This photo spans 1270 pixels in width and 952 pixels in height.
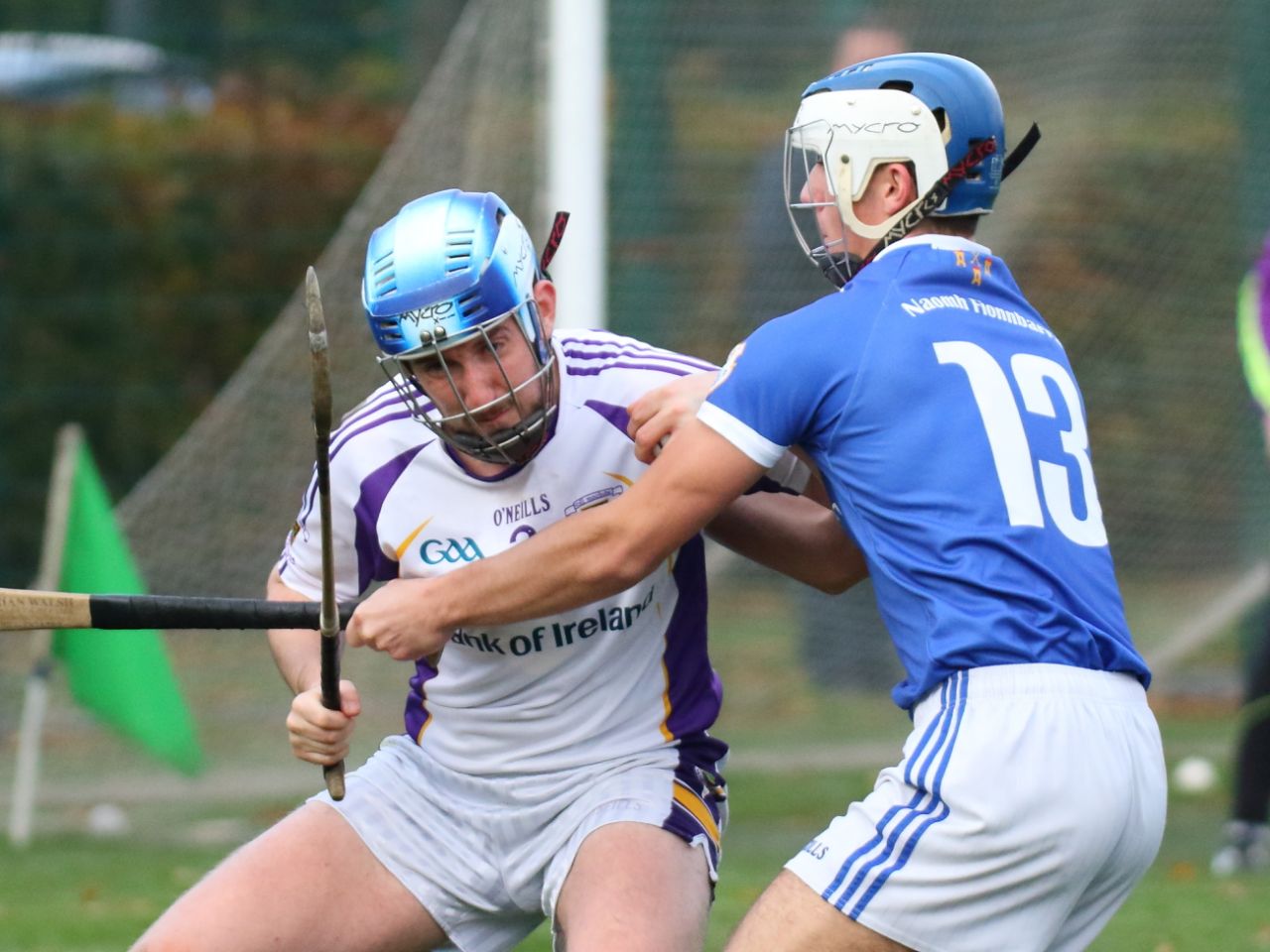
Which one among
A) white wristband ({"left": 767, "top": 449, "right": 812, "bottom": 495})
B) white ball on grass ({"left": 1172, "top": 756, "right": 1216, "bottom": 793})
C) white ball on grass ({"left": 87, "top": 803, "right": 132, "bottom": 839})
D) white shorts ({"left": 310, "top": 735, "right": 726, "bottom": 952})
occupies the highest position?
white wristband ({"left": 767, "top": 449, "right": 812, "bottom": 495})

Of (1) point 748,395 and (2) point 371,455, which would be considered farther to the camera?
(2) point 371,455

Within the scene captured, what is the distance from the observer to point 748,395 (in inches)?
122

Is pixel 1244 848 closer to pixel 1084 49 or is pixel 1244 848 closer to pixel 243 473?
pixel 1084 49

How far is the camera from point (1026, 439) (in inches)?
122

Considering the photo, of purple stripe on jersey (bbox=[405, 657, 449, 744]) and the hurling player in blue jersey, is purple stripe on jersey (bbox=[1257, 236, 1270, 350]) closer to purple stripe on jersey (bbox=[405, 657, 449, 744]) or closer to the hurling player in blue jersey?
the hurling player in blue jersey

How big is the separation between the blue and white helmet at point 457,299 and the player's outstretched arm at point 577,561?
0.28m

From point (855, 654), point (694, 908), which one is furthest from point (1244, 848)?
point (694, 908)

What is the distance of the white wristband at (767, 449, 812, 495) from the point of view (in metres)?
3.77

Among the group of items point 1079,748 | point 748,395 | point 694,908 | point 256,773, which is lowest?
point 256,773

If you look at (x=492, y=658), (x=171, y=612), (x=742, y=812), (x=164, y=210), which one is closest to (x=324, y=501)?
(x=171, y=612)

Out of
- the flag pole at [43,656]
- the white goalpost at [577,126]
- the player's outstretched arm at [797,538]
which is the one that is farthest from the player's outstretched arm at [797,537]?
the flag pole at [43,656]

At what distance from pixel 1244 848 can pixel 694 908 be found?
145 inches

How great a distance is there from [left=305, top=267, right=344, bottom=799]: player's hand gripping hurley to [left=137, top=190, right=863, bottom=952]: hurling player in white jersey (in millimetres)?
53

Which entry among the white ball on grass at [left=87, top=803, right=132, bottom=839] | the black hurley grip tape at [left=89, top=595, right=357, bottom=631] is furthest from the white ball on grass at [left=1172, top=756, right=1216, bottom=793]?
the black hurley grip tape at [left=89, top=595, right=357, bottom=631]
